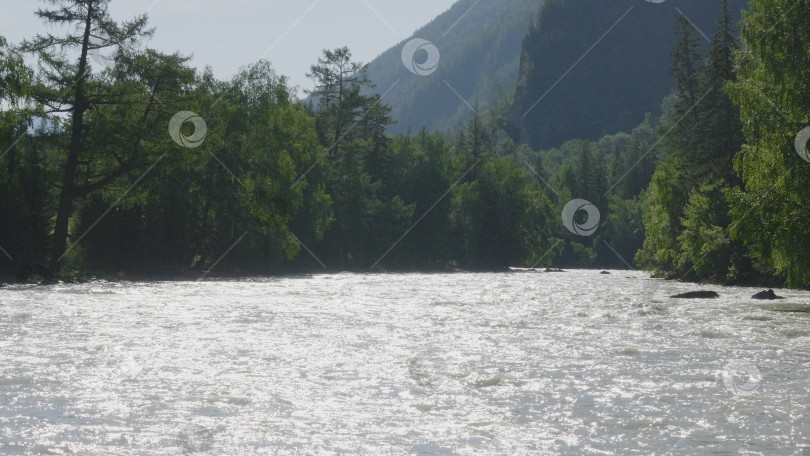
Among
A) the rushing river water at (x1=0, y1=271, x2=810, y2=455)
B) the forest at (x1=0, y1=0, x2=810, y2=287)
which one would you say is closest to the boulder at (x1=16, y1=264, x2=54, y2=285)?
the forest at (x1=0, y1=0, x2=810, y2=287)

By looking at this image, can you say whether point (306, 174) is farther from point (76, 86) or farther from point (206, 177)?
point (76, 86)

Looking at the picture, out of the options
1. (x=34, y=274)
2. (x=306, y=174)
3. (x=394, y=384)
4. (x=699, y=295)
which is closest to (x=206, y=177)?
(x=306, y=174)

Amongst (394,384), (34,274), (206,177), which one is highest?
(206,177)

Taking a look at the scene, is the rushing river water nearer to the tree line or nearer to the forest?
the forest

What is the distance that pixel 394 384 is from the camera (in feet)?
38.9

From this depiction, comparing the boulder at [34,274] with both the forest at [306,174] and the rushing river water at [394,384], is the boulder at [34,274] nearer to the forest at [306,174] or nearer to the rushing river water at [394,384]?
the forest at [306,174]

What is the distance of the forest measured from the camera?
26594 mm

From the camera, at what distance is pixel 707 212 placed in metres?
49.8

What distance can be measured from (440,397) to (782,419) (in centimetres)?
437

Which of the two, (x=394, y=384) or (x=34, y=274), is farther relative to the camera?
(x=34, y=274)

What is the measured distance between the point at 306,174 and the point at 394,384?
56.6 meters

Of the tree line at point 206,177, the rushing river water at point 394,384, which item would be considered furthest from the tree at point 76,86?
the rushing river water at point 394,384

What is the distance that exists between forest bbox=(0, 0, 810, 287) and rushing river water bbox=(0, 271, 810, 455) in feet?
25.0

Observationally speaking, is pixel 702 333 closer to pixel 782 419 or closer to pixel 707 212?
pixel 782 419
